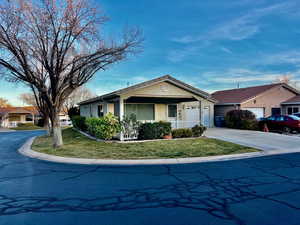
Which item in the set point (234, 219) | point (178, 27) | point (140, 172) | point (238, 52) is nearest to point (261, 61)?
point (238, 52)

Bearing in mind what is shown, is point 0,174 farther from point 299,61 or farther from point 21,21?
point 299,61

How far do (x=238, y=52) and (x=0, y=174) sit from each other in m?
21.3

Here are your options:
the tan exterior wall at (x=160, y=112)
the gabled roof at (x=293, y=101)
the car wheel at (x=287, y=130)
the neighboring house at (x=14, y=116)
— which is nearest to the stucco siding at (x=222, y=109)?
the car wheel at (x=287, y=130)

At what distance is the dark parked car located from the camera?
643 inches

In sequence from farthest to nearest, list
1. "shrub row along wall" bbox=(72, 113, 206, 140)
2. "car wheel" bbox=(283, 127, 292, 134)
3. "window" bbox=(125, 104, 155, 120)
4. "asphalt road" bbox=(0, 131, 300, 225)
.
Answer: "window" bbox=(125, 104, 155, 120), "car wheel" bbox=(283, 127, 292, 134), "shrub row along wall" bbox=(72, 113, 206, 140), "asphalt road" bbox=(0, 131, 300, 225)

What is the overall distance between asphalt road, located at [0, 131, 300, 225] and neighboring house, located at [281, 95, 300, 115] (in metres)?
18.4

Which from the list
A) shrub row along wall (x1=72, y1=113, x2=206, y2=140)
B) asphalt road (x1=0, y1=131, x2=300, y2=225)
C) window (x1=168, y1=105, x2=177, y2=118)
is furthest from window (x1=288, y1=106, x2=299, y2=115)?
asphalt road (x1=0, y1=131, x2=300, y2=225)

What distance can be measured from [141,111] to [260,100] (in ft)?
44.0

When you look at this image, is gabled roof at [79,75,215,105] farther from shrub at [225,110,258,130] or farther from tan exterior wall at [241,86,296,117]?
tan exterior wall at [241,86,296,117]

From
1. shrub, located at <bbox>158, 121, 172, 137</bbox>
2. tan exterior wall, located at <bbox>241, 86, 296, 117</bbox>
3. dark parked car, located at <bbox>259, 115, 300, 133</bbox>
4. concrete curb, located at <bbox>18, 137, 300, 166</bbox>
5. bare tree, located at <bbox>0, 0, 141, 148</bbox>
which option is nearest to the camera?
concrete curb, located at <bbox>18, 137, 300, 166</bbox>

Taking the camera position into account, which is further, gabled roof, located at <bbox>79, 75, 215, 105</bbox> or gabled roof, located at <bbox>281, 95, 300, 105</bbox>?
gabled roof, located at <bbox>281, 95, 300, 105</bbox>

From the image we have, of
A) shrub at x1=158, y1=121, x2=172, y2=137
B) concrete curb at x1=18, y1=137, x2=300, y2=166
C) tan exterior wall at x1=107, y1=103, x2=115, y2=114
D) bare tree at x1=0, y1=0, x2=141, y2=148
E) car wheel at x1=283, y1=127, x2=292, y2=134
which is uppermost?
bare tree at x1=0, y1=0, x2=141, y2=148

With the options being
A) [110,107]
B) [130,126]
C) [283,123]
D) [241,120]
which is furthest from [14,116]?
[283,123]

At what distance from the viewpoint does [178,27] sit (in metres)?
17.2
